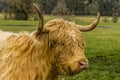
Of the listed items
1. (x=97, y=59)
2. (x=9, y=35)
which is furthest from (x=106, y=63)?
(x=9, y=35)

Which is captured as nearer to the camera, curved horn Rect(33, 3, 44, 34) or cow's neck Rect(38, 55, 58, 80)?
curved horn Rect(33, 3, 44, 34)

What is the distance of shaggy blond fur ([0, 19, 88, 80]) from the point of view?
20.1 feet

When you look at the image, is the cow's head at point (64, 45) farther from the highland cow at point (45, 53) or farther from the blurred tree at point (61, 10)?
the blurred tree at point (61, 10)

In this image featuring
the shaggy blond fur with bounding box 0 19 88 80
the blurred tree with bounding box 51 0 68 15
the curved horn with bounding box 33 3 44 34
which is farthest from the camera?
the blurred tree with bounding box 51 0 68 15

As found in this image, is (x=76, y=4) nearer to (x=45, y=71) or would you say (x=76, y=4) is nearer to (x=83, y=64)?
(x=45, y=71)

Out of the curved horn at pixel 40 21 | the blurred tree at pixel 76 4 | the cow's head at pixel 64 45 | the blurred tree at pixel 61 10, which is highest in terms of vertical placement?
the curved horn at pixel 40 21

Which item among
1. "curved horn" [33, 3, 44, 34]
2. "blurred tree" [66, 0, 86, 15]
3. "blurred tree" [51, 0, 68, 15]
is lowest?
"blurred tree" [66, 0, 86, 15]

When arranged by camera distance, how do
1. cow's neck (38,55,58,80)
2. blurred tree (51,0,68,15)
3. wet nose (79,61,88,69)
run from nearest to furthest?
wet nose (79,61,88,69) < cow's neck (38,55,58,80) < blurred tree (51,0,68,15)

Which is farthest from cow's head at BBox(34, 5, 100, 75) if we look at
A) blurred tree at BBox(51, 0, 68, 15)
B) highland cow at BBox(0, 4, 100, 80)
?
blurred tree at BBox(51, 0, 68, 15)

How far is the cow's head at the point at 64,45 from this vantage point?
6000 millimetres

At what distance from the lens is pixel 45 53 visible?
6367mm

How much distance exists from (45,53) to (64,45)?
15.1 inches

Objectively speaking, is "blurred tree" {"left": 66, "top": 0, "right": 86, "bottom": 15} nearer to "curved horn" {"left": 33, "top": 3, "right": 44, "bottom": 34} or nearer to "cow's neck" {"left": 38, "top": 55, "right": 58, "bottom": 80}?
"cow's neck" {"left": 38, "top": 55, "right": 58, "bottom": 80}

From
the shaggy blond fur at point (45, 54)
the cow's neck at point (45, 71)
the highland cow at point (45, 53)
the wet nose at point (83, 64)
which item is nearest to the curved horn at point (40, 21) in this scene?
the highland cow at point (45, 53)
